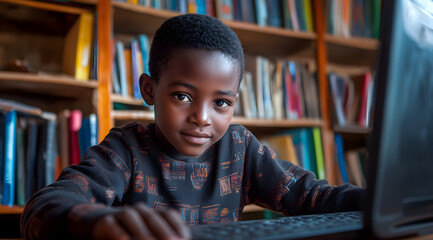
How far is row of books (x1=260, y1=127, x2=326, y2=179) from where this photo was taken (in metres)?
1.83

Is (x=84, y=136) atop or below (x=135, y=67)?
below

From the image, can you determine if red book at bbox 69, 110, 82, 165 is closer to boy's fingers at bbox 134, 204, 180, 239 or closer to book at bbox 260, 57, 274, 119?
book at bbox 260, 57, 274, 119

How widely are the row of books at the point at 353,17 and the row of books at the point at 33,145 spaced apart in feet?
4.53

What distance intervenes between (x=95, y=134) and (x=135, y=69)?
0.33 meters

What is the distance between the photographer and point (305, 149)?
184 cm

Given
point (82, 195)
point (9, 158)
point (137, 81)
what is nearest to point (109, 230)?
point (82, 195)

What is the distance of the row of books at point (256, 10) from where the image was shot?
64.9 inches

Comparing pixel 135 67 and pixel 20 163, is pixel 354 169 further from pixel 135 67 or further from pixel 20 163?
pixel 20 163

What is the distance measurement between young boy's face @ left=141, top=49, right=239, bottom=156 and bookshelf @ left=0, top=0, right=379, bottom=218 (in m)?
0.73

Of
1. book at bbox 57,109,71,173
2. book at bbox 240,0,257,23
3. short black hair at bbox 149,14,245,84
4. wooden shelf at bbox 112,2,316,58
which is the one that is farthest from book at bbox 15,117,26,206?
book at bbox 240,0,257,23

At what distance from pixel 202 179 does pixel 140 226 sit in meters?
0.57

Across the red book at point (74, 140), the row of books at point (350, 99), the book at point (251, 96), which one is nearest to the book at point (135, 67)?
the red book at point (74, 140)

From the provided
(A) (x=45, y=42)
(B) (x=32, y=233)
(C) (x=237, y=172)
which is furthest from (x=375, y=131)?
(A) (x=45, y=42)

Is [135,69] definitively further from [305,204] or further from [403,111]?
[403,111]
